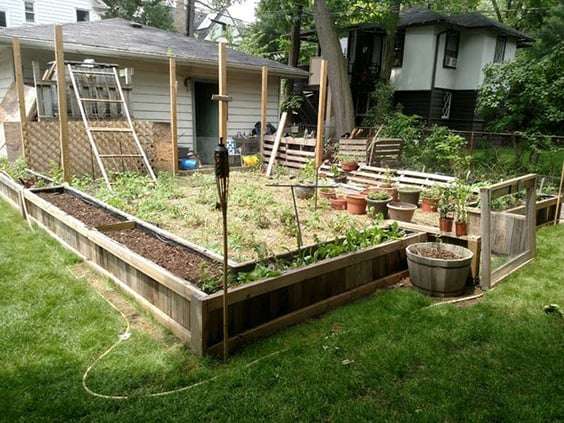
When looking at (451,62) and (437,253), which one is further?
(451,62)

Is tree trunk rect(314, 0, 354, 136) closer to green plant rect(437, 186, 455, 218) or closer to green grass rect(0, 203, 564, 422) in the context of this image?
green plant rect(437, 186, 455, 218)

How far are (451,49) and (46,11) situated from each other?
20.2m

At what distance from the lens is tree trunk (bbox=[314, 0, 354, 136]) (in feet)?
45.4

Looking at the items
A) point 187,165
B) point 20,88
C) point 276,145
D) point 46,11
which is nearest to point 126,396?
point 20,88

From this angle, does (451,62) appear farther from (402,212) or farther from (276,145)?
(402,212)

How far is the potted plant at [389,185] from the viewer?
23.6ft

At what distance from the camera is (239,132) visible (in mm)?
12734

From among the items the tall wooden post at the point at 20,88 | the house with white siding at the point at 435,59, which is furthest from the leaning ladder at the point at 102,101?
the house with white siding at the point at 435,59

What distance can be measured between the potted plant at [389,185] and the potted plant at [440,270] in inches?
112

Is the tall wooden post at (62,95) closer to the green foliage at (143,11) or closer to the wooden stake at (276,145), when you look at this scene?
the wooden stake at (276,145)

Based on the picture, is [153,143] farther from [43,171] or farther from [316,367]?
[316,367]

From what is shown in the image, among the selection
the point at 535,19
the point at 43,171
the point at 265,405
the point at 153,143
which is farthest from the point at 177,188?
the point at 535,19

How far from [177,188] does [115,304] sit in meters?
4.59

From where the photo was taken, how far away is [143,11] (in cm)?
2467
